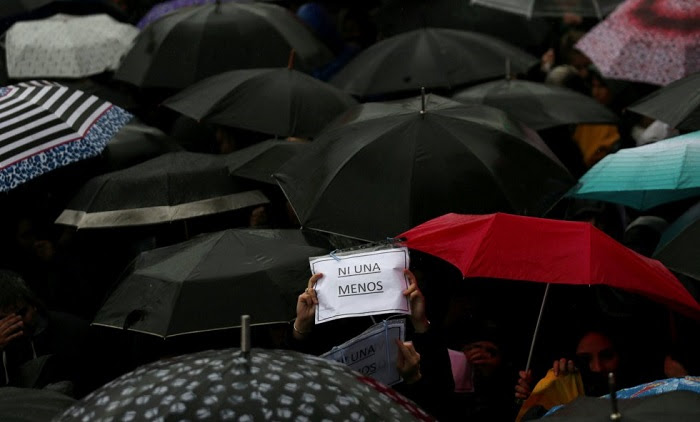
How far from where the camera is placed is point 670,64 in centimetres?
886

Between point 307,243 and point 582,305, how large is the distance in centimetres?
129

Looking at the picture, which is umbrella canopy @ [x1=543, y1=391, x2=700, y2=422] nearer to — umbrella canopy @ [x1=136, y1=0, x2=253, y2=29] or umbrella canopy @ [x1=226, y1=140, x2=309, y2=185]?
umbrella canopy @ [x1=226, y1=140, x2=309, y2=185]

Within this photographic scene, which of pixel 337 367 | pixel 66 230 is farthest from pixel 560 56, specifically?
pixel 337 367

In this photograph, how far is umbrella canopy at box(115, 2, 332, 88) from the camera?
9703mm

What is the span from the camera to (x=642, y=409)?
3631mm

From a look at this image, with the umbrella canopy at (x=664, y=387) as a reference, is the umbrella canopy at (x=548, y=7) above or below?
below

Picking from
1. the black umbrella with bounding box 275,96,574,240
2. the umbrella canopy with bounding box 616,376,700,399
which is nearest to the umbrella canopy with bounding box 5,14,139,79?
the black umbrella with bounding box 275,96,574,240

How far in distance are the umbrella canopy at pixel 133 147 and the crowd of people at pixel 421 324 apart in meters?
0.18

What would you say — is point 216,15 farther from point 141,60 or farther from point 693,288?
point 693,288

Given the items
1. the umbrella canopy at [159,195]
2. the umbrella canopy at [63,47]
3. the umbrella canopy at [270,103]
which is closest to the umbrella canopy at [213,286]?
the umbrella canopy at [159,195]

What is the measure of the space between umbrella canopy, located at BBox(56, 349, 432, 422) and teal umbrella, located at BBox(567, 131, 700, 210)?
331cm

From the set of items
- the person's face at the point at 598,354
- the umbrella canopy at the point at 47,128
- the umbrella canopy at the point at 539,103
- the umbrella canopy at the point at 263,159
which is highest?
the umbrella canopy at the point at 47,128

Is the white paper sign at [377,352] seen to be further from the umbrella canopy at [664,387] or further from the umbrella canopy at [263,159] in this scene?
the umbrella canopy at [263,159]

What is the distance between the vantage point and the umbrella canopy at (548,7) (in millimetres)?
10180
